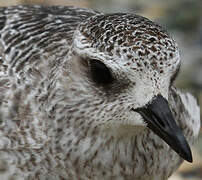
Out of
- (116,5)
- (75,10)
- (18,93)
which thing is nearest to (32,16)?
(75,10)

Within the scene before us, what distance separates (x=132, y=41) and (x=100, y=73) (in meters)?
0.27

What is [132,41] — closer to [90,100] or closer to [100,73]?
[100,73]

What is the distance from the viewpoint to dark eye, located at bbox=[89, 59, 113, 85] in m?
4.23

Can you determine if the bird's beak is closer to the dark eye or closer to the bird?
the bird

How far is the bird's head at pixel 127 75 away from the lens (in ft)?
13.7

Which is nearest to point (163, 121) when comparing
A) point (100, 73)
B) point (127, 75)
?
point (127, 75)

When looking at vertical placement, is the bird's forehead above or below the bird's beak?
above

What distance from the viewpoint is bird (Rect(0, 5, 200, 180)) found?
4.22 meters

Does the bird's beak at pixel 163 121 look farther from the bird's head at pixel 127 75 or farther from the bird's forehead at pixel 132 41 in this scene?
the bird's forehead at pixel 132 41

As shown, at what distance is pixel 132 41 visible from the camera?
427 cm

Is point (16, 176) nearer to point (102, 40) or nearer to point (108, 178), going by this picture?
point (108, 178)

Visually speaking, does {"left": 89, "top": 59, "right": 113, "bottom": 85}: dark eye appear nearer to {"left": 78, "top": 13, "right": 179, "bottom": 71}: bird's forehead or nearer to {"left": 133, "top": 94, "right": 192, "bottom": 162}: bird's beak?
{"left": 78, "top": 13, "right": 179, "bottom": 71}: bird's forehead

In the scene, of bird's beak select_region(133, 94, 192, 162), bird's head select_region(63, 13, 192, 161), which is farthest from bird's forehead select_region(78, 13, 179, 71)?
bird's beak select_region(133, 94, 192, 162)

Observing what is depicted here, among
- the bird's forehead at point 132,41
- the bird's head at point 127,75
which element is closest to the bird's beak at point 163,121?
the bird's head at point 127,75
